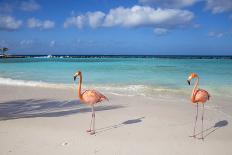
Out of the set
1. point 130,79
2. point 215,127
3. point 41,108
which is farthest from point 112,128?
point 130,79

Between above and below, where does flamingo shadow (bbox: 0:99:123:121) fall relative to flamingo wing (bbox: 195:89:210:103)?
below

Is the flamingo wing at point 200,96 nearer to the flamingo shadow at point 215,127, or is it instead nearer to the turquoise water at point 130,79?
the flamingo shadow at point 215,127

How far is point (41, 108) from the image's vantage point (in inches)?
383

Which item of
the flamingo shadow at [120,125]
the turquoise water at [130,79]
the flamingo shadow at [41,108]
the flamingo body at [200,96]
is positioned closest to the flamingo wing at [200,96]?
the flamingo body at [200,96]

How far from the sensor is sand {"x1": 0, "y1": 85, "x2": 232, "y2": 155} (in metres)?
6.02

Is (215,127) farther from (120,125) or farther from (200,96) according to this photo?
(120,125)

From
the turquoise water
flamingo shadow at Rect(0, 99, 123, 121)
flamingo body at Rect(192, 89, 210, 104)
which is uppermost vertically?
flamingo body at Rect(192, 89, 210, 104)

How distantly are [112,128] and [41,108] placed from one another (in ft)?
11.0

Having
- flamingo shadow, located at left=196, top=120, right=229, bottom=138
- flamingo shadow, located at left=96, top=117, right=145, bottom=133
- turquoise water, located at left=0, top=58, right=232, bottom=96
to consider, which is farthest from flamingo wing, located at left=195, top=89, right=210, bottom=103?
turquoise water, located at left=0, top=58, right=232, bottom=96

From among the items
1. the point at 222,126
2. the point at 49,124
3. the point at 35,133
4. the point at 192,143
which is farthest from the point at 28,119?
the point at 222,126

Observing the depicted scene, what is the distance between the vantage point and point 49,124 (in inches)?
299

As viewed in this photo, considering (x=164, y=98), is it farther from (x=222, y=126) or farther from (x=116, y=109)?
(x=222, y=126)

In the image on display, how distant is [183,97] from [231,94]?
3.00 metres

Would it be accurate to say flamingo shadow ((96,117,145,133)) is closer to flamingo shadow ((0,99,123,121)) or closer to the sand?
the sand
